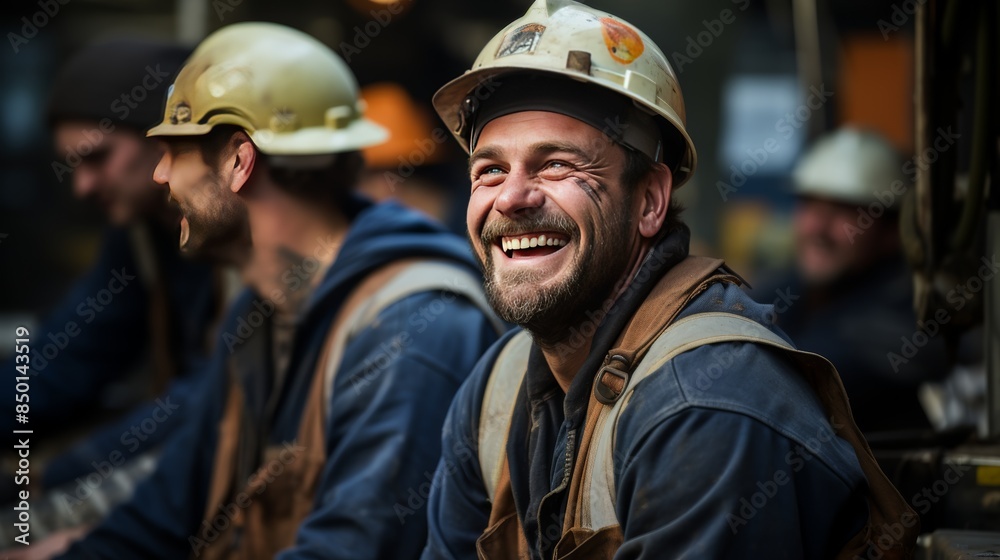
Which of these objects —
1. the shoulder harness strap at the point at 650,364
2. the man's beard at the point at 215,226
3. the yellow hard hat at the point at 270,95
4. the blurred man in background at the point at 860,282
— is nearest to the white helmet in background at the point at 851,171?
the blurred man in background at the point at 860,282

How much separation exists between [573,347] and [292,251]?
118cm

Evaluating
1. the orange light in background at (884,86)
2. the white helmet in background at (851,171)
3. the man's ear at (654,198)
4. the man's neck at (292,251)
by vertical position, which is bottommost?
the orange light in background at (884,86)

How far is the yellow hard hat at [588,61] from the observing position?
90.6 inches

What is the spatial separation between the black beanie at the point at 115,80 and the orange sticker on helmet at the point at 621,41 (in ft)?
6.76

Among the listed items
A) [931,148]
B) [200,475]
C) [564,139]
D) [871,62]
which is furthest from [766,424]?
[871,62]

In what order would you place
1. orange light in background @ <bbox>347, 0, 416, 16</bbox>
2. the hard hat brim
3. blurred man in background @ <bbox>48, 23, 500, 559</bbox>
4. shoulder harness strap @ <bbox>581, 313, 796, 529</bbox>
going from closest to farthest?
shoulder harness strap @ <bbox>581, 313, 796, 529</bbox>, the hard hat brim, blurred man in background @ <bbox>48, 23, 500, 559</bbox>, orange light in background @ <bbox>347, 0, 416, 16</bbox>

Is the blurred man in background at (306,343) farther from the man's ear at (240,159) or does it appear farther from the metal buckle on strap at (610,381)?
the metal buckle on strap at (610,381)

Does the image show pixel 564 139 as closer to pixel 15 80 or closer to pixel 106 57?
pixel 106 57

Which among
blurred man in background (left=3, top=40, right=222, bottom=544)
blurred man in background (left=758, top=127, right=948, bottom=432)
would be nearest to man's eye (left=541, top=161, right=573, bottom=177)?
Result: blurred man in background (left=3, top=40, right=222, bottom=544)

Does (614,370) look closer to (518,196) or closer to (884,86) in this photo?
(518,196)

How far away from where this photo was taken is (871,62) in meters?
9.02

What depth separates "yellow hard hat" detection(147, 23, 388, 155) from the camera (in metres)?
2.46

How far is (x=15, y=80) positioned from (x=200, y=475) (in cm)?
584

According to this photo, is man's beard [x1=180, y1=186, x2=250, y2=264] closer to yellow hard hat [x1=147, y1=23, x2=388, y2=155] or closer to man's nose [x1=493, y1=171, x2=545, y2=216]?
yellow hard hat [x1=147, y1=23, x2=388, y2=155]
